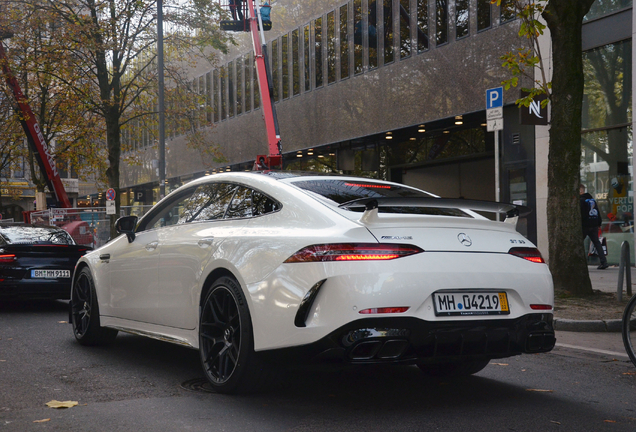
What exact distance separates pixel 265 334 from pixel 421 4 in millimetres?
18173

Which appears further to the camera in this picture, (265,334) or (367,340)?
(265,334)

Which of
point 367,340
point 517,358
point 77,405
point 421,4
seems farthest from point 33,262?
point 421,4

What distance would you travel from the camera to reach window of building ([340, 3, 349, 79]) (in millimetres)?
23969

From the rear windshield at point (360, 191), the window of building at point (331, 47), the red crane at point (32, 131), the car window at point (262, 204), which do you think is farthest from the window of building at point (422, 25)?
the car window at point (262, 204)

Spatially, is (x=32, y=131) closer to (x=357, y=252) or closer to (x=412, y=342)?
(x=357, y=252)

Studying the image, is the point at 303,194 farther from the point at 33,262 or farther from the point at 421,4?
the point at 421,4

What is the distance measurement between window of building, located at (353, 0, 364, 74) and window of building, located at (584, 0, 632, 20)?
8169 mm

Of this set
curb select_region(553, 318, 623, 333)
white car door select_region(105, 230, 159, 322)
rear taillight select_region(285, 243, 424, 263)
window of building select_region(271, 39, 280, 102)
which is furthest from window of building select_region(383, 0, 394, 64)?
rear taillight select_region(285, 243, 424, 263)

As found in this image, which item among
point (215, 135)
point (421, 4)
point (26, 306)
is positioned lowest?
point (26, 306)

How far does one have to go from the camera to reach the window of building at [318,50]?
1005 inches

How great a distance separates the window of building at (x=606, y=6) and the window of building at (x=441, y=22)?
164 inches

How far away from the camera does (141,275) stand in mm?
5820

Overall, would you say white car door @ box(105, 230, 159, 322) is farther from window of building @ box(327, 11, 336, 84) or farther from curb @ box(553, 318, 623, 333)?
window of building @ box(327, 11, 336, 84)

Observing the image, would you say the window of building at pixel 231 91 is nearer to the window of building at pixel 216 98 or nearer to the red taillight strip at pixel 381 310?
the window of building at pixel 216 98
